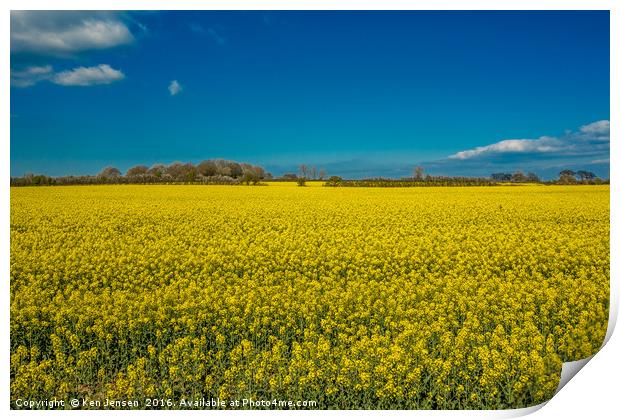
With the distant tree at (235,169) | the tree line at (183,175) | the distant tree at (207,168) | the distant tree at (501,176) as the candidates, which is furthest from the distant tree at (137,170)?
the distant tree at (501,176)

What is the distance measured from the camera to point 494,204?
13.4 metres

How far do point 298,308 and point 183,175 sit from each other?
11.6 feet

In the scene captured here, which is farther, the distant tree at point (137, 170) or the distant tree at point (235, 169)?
the distant tree at point (235, 169)

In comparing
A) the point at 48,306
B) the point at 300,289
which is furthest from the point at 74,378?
the point at 300,289

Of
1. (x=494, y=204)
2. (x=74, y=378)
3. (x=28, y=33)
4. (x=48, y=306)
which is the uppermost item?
(x=28, y=33)

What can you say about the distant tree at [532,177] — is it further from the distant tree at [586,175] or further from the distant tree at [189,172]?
the distant tree at [189,172]

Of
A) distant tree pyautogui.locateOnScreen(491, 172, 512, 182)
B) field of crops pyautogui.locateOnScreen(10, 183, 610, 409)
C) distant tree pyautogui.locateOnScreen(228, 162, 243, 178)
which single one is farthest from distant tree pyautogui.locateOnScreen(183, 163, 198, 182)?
distant tree pyautogui.locateOnScreen(491, 172, 512, 182)

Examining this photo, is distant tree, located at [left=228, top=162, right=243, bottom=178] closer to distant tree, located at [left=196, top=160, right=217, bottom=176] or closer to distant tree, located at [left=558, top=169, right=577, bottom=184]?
distant tree, located at [left=196, top=160, right=217, bottom=176]

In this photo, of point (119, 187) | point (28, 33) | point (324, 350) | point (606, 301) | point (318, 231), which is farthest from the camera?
point (318, 231)

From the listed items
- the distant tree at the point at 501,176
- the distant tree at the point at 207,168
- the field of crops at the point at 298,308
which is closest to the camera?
the field of crops at the point at 298,308

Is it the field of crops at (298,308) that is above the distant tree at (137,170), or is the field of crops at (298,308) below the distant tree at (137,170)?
below

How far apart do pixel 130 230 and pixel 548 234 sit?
879 centimetres

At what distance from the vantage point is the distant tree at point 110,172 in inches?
283

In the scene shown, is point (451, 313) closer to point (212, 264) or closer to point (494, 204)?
point (212, 264)
